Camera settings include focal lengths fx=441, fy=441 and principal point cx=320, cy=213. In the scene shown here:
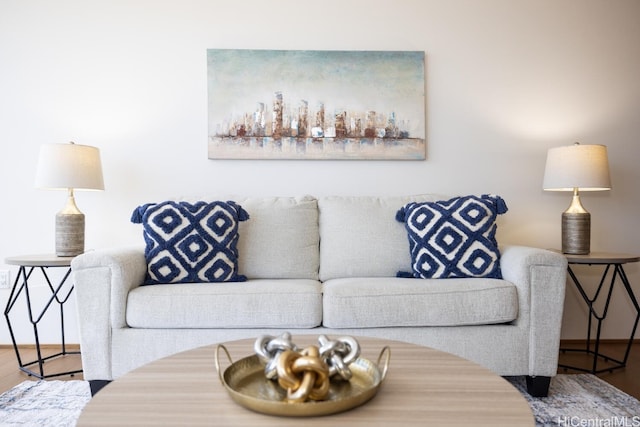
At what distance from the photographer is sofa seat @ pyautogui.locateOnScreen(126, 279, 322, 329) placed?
1816mm

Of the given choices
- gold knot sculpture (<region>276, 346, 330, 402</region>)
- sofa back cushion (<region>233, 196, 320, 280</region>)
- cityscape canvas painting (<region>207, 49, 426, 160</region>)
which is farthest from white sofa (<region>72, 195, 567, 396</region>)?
cityscape canvas painting (<region>207, 49, 426, 160</region>)

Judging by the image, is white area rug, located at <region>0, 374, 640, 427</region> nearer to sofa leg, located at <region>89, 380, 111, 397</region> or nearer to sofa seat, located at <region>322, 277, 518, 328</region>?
sofa leg, located at <region>89, 380, 111, 397</region>

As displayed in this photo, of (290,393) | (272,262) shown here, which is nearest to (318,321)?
(272,262)

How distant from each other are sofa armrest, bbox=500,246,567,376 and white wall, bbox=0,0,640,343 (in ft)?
3.14

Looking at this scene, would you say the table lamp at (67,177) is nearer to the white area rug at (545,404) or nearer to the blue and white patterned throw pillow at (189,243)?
the blue and white patterned throw pillow at (189,243)

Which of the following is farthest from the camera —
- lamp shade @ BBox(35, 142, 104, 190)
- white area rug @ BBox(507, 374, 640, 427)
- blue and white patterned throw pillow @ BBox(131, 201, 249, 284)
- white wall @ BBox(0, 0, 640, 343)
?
white wall @ BBox(0, 0, 640, 343)

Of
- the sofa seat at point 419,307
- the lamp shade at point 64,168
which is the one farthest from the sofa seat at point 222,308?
the lamp shade at point 64,168

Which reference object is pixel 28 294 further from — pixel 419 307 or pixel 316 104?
pixel 419 307

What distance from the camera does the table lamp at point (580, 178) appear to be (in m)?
2.38

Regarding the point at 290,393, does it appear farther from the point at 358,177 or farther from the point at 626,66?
the point at 626,66

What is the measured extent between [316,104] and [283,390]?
6.96 feet

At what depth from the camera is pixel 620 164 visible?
282 cm

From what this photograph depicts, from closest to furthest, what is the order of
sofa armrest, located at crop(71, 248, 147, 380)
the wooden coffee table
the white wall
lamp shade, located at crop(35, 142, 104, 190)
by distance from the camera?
1. the wooden coffee table
2. sofa armrest, located at crop(71, 248, 147, 380)
3. lamp shade, located at crop(35, 142, 104, 190)
4. the white wall

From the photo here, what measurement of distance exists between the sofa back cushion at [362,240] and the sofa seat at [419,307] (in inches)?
18.1
